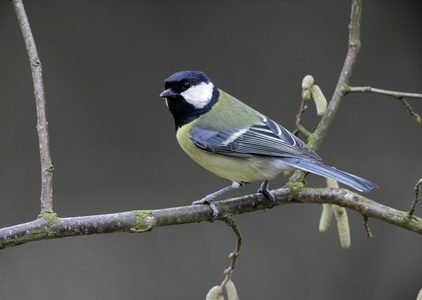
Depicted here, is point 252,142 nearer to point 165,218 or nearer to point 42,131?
point 165,218

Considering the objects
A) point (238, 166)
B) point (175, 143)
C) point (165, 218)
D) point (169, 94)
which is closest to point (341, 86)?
point (238, 166)

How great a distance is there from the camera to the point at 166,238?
3467 mm

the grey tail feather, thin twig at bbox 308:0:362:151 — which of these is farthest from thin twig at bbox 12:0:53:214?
thin twig at bbox 308:0:362:151

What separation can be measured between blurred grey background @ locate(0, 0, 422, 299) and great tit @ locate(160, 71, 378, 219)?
1164 millimetres

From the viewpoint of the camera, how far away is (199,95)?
92.0 inches

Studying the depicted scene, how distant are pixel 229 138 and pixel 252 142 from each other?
4.0 inches

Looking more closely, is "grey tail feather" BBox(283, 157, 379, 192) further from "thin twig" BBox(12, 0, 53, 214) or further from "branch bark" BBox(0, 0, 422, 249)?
"thin twig" BBox(12, 0, 53, 214)

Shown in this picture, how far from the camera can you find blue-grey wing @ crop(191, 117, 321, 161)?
7.06 ft

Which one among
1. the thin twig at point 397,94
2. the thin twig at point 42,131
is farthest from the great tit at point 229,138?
the thin twig at point 42,131

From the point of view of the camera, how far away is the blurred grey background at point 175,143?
3307 mm

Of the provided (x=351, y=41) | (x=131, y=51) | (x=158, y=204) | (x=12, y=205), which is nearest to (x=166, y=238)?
(x=158, y=204)

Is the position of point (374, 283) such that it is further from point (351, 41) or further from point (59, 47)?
point (59, 47)

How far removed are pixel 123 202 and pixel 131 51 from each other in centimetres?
100

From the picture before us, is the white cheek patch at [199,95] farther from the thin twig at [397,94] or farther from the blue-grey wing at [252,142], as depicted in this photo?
the thin twig at [397,94]
